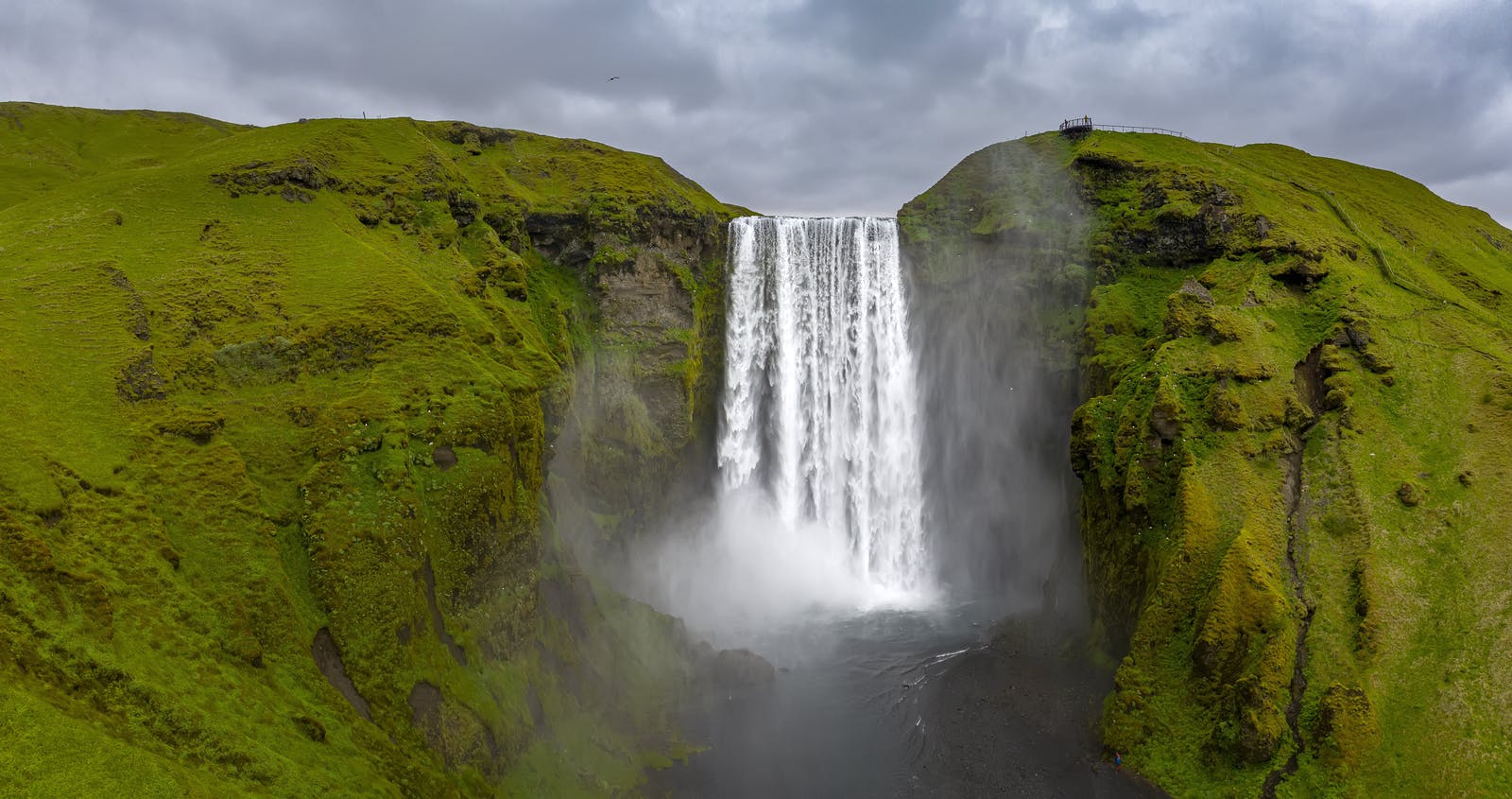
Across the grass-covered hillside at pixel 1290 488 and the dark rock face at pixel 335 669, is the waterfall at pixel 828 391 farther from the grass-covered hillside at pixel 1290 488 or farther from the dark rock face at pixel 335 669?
the dark rock face at pixel 335 669

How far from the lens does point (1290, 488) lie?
31.3 meters

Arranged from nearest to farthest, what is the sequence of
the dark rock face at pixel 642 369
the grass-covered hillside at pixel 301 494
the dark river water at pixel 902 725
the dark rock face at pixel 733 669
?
the grass-covered hillside at pixel 301 494, the dark river water at pixel 902 725, the dark rock face at pixel 733 669, the dark rock face at pixel 642 369

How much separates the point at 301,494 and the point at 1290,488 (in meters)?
36.4

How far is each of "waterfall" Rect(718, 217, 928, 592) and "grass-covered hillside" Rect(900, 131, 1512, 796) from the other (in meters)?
10.3

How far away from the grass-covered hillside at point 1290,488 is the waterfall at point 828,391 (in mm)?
10279

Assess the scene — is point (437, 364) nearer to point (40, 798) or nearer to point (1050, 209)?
point (40, 798)

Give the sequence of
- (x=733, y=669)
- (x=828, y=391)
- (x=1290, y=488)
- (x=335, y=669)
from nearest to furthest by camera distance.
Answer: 1. (x=335, y=669)
2. (x=1290, y=488)
3. (x=733, y=669)
4. (x=828, y=391)

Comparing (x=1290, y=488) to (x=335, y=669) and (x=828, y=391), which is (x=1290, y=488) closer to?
(x=828, y=391)

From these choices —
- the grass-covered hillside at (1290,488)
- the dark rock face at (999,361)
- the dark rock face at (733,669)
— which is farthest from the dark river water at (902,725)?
the dark rock face at (999,361)

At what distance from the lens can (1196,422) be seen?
33.4m

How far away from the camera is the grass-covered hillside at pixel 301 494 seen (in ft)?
51.0

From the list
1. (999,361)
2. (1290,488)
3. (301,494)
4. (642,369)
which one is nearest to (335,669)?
(301,494)

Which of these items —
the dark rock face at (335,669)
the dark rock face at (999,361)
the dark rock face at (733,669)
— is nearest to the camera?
the dark rock face at (335,669)

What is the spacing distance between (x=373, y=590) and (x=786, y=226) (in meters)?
35.5
